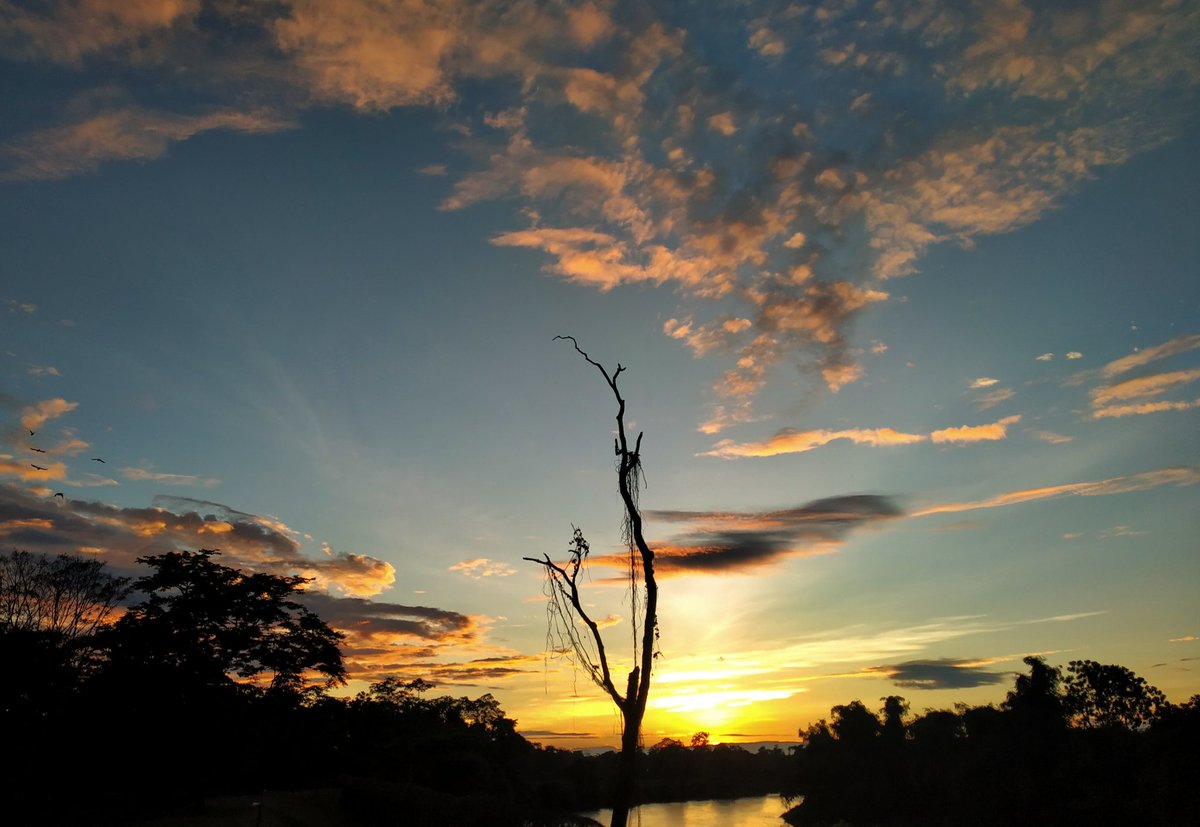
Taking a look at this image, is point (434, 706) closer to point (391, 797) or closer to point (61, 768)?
point (391, 797)

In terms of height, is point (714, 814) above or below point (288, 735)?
below

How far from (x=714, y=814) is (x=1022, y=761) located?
194ft

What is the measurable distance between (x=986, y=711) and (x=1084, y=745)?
635 inches

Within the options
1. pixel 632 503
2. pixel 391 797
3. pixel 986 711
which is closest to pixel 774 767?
pixel 986 711

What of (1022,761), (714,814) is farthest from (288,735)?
(714,814)

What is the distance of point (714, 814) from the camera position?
10762cm

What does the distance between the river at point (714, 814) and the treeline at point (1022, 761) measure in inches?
339

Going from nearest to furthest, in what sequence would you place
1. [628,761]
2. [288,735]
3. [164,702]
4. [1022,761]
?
[628,761] → [164,702] → [288,735] → [1022,761]

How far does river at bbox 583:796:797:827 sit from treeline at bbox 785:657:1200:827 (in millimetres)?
8605

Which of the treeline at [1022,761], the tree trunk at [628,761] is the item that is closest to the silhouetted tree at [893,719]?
the treeline at [1022,761]

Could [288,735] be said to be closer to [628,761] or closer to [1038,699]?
[628,761]

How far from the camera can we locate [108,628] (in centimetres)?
3291

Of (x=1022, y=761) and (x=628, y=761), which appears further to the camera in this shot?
(x=1022, y=761)

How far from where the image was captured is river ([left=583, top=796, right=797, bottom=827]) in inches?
3504
